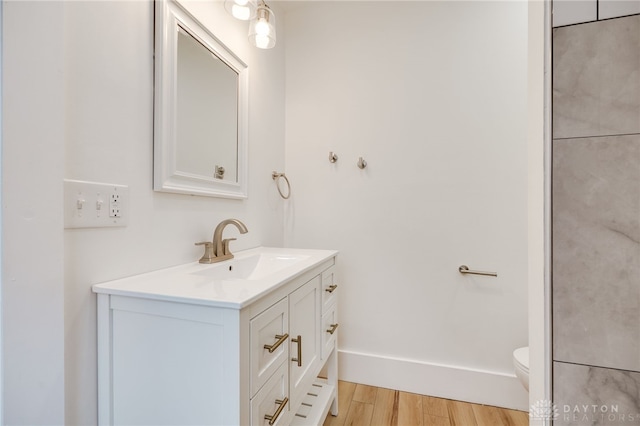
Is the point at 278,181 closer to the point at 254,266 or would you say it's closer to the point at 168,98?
the point at 254,266

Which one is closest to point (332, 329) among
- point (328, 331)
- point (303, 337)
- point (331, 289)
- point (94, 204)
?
point (328, 331)

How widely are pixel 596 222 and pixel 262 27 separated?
1.43 metres

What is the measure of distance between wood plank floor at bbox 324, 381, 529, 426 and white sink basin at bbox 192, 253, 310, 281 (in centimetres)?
86

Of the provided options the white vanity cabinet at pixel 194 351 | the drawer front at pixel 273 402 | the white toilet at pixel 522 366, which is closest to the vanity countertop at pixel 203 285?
the white vanity cabinet at pixel 194 351

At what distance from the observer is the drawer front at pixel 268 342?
2.52 feet

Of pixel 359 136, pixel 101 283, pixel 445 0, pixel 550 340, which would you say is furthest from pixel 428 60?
pixel 101 283

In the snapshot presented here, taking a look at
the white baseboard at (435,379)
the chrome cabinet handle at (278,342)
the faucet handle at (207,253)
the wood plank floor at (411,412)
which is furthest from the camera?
the white baseboard at (435,379)

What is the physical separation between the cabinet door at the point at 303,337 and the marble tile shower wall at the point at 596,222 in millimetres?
705

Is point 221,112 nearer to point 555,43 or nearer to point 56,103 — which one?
point 56,103

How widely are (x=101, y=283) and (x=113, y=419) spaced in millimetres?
382

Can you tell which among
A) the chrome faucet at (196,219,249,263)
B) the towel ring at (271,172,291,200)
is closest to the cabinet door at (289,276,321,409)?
the chrome faucet at (196,219,249,263)

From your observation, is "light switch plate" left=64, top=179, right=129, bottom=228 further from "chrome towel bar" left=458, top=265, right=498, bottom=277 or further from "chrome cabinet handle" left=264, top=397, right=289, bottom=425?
"chrome towel bar" left=458, top=265, right=498, bottom=277

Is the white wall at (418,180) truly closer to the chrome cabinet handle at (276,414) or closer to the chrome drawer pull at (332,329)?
the chrome drawer pull at (332,329)

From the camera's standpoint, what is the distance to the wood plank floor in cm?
153
